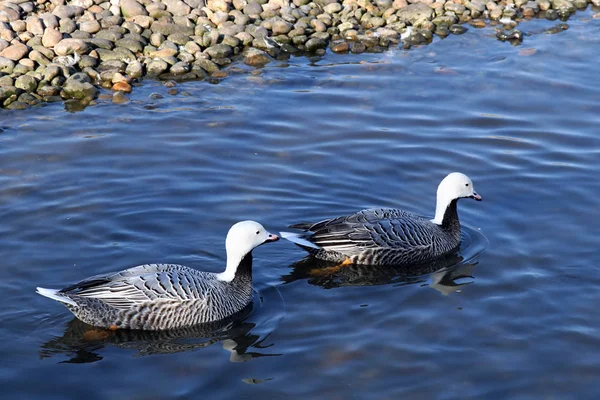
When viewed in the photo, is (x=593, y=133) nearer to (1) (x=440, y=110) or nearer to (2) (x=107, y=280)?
(1) (x=440, y=110)

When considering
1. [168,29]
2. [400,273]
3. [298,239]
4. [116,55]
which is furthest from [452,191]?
[168,29]

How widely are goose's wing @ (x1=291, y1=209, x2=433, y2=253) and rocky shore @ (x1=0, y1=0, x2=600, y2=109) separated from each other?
609cm

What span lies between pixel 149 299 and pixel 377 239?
3.23 m

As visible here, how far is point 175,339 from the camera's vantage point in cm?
970

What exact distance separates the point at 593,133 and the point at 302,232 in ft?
19.7

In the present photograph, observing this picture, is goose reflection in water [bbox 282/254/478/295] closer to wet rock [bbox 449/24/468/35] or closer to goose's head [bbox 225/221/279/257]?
goose's head [bbox 225/221/279/257]

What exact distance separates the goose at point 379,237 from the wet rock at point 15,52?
7.32 m

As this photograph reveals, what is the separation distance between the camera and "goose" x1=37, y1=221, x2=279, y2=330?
968 cm

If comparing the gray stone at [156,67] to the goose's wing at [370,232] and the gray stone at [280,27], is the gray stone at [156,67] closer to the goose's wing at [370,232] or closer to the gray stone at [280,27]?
the gray stone at [280,27]

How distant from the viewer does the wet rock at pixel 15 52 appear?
640 inches

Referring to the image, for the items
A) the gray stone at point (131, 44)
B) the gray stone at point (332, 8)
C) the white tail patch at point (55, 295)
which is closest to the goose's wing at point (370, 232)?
the white tail patch at point (55, 295)

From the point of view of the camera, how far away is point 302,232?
12047 millimetres

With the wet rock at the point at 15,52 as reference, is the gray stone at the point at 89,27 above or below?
above

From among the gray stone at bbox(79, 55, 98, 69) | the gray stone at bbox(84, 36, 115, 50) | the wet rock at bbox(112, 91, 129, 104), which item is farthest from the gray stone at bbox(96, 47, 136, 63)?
the wet rock at bbox(112, 91, 129, 104)
